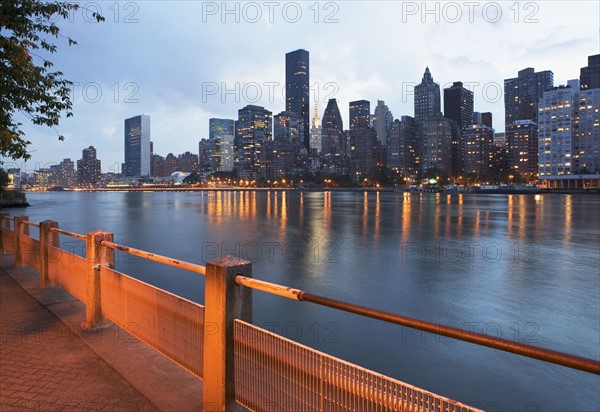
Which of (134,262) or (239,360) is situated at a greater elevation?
(239,360)

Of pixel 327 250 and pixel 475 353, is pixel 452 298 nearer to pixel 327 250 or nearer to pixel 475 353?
pixel 475 353

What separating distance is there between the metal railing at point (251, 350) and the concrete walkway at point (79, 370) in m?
0.44

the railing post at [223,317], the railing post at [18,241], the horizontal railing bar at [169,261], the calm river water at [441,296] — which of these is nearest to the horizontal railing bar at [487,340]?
the railing post at [223,317]

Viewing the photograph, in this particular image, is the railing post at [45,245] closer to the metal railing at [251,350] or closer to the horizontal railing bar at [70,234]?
the horizontal railing bar at [70,234]

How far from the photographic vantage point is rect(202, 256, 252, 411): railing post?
427 centimetres

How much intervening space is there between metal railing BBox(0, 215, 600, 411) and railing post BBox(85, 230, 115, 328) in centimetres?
76

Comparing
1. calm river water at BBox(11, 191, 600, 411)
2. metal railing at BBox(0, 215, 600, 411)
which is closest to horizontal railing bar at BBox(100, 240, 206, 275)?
metal railing at BBox(0, 215, 600, 411)

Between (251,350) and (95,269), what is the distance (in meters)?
4.56

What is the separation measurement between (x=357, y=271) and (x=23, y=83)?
1695cm

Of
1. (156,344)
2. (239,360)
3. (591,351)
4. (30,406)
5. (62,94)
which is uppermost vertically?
(62,94)

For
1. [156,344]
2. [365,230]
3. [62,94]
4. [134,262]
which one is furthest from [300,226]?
[156,344]

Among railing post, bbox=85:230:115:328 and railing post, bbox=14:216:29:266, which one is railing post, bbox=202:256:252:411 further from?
railing post, bbox=14:216:29:266

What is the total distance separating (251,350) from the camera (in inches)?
163

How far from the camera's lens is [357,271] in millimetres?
23094
